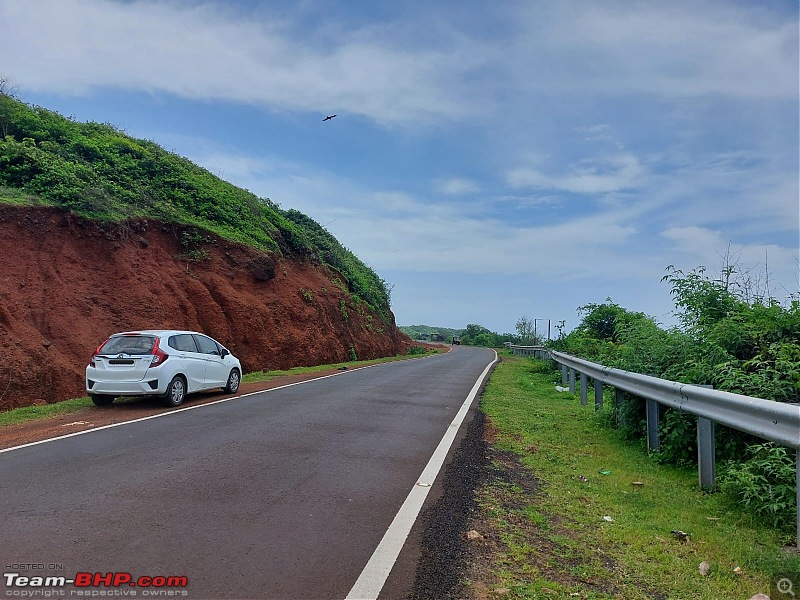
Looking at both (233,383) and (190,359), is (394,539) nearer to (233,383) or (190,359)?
(190,359)

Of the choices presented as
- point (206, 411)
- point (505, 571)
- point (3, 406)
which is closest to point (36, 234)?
point (3, 406)

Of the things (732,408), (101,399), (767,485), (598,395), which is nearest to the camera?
(767,485)

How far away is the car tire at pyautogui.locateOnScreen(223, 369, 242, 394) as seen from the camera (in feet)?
47.8

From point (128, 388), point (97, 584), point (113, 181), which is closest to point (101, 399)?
point (128, 388)

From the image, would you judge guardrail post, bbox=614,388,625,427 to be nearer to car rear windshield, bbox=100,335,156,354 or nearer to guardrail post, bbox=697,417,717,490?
guardrail post, bbox=697,417,717,490

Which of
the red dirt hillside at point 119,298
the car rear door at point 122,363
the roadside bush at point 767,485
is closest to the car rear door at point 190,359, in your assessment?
the car rear door at point 122,363

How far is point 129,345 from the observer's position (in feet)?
39.2

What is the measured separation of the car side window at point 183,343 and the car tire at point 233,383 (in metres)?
1.52

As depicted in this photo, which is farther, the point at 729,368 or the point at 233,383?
the point at 233,383

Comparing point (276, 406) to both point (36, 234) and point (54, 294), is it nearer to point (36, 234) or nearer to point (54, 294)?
point (54, 294)

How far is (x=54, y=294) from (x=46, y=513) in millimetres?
13642

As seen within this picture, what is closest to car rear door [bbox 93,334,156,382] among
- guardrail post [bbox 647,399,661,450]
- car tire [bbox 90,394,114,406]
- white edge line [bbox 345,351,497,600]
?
car tire [bbox 90,394,114,406]

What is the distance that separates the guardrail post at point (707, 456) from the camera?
19.5 ft

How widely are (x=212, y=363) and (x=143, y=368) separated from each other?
91.9 inches
